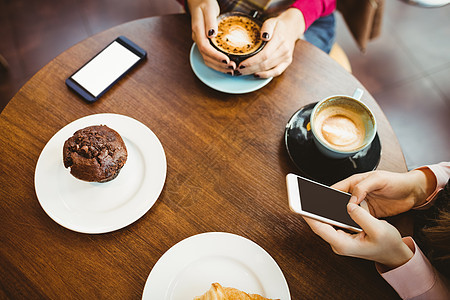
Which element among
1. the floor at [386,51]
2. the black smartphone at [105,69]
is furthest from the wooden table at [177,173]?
the floor at [386,51]

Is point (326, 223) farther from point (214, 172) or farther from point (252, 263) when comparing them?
point (214, 172)

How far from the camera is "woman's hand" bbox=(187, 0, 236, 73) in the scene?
45.1 inches

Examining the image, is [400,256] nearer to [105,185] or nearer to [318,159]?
[318,159]

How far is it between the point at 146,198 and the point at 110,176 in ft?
0.45

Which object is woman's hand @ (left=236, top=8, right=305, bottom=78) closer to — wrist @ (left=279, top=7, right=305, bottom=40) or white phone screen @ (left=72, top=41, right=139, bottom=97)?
wrist @ (left=279, top=7, right=305, bottom=40)

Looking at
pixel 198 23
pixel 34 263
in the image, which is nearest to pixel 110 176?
pixel 34 263

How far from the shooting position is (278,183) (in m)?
1.12

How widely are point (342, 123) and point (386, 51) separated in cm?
186

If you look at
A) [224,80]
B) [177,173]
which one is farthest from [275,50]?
[177,173]

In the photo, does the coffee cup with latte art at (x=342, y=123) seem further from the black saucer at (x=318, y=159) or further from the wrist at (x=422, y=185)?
the wrist at (x=422, y=185)

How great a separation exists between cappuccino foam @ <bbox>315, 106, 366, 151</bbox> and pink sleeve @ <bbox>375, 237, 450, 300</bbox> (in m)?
0.39

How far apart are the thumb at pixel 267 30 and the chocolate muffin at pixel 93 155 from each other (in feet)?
2.21

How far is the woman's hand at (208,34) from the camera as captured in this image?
115 centimetres

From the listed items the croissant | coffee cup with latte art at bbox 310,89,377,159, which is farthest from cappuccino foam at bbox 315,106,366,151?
the croissant
